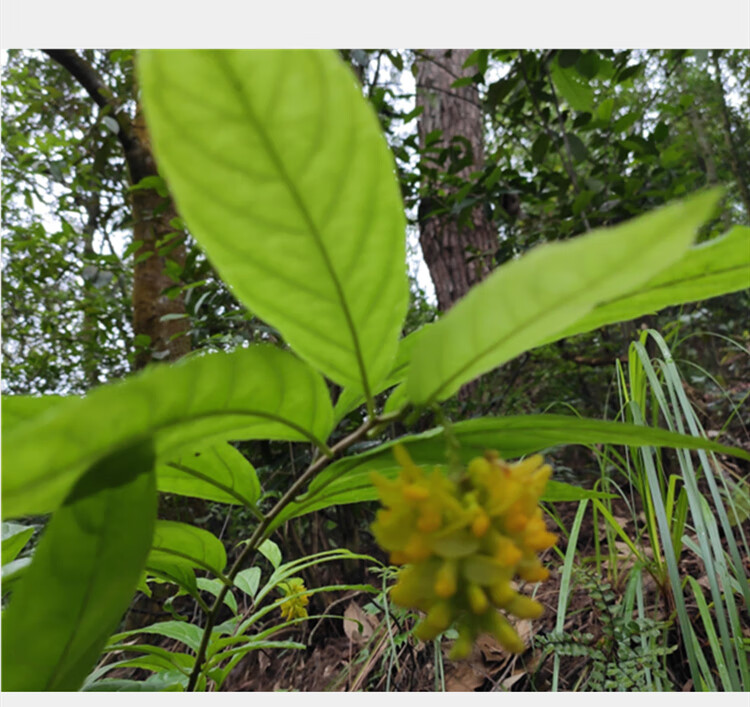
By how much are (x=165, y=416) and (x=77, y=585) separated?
0.12 meters

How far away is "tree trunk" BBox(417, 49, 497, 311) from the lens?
1.99 m

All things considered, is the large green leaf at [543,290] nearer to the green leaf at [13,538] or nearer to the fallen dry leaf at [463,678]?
the green leaf at [13,538]

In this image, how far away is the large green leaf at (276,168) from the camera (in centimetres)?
22

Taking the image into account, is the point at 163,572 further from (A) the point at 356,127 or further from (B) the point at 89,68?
(B) the point at 89,68

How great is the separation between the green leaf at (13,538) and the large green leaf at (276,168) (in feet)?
0.98

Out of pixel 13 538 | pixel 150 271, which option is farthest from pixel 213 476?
pixel 150 271

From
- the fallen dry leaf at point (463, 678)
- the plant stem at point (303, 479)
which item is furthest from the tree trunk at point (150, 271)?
the plant stem at point (303, 479)

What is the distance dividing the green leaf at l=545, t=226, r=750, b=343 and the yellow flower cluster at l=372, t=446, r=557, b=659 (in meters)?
0.10

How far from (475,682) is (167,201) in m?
1.51

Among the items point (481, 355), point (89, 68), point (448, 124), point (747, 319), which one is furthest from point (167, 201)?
point (747, 319)

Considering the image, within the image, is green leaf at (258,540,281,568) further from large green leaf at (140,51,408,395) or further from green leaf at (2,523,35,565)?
large green leaf at (140,51,408,395)

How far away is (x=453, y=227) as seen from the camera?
2.19 metres

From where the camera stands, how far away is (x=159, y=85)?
214 millimetres

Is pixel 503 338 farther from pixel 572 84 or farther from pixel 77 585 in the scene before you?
pixel 572 84
